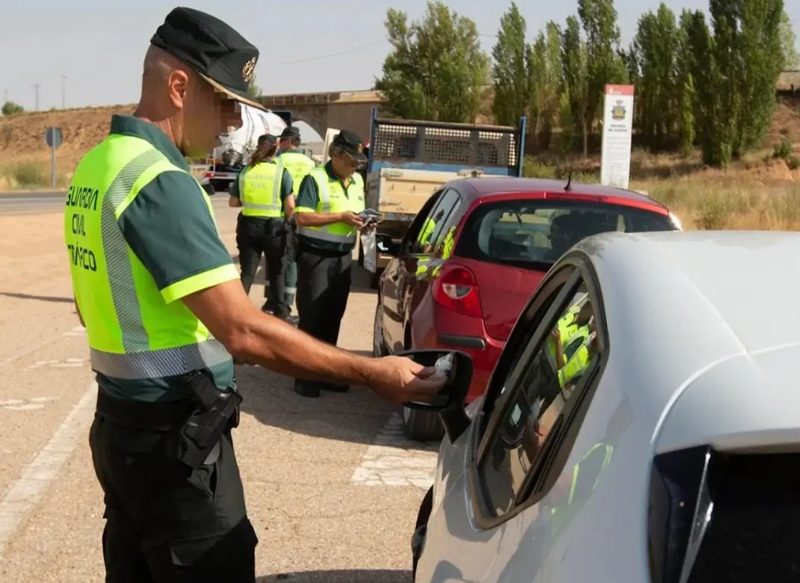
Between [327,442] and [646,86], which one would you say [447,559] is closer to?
[327,442]

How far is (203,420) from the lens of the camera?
2.80 metres

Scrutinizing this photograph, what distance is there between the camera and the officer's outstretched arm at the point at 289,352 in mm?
2725

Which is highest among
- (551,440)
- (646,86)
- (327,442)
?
(646,86)

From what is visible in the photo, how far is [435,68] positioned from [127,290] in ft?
258

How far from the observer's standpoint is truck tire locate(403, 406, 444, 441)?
23.0 ft

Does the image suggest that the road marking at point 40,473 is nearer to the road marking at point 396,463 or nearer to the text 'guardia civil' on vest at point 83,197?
the road marking at point 396,463

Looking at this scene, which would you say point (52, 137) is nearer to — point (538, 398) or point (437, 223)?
point (437, 223)

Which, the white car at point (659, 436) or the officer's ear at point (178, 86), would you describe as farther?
the officer's ear at point (178, 86)

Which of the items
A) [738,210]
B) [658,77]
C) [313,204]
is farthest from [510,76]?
[313,204]

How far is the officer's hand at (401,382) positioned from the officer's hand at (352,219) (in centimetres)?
575

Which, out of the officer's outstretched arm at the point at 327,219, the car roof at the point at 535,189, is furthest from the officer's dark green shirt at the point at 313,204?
the car roof at the point at 535,189

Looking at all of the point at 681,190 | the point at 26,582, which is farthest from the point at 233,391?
the point at 681,190

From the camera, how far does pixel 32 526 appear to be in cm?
539

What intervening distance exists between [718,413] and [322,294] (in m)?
7.27
